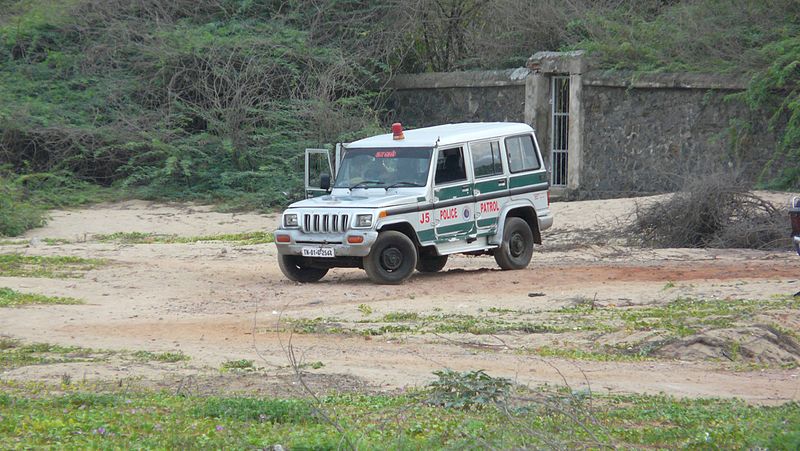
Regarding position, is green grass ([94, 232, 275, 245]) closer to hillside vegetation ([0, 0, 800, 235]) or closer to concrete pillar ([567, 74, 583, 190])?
hillside vegetation ([0, 0, 800, 235])

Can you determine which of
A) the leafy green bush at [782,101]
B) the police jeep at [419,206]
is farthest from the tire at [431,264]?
the leafy green bush at [782,101]

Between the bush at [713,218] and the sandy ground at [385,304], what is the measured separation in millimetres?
528

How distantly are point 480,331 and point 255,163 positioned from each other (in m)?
16.6

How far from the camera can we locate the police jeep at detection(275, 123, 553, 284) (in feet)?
50.3

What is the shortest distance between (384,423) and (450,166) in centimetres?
883

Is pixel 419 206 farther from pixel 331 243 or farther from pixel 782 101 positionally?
pixel 782 101

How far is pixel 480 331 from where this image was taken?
1188cm

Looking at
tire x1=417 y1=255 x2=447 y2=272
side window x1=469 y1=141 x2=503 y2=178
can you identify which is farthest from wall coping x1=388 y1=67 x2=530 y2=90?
side window x1=469 y1=141 x2=503 y2=178

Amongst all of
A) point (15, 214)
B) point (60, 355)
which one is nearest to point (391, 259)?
point (60, 355)

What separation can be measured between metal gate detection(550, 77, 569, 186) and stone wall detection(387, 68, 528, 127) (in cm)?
68

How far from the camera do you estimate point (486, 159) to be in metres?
16.3

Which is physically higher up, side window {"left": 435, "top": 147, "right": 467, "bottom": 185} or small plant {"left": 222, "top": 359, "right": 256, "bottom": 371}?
side window {"left": 435, "top": 147, "right": 467, "bottom": 185}

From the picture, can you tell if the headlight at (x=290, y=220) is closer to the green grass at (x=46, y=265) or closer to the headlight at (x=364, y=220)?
the headlight at (x=364, y=220)

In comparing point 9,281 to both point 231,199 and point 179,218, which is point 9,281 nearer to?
point 179,218
